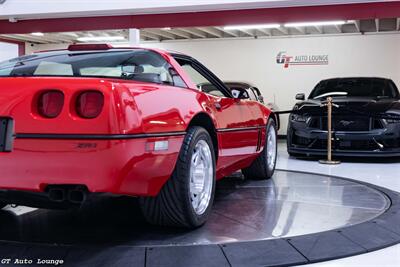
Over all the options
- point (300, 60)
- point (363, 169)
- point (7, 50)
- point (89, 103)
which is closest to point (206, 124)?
point (89, 103)

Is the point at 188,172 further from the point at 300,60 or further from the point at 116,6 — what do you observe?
the point at 300,60

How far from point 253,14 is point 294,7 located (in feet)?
2.33

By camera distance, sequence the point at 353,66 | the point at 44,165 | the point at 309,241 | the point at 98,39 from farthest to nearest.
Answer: the point at 98,39 < the point at 353,66 < the point at 309,241 < the point at 44,165

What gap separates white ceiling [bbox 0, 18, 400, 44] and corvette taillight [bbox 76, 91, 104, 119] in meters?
8.63

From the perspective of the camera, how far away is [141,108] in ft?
7.42

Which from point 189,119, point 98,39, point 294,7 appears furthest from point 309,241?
point 98,39

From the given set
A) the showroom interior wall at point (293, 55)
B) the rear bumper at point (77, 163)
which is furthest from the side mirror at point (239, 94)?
the showroom interior wall at point (293, 55)

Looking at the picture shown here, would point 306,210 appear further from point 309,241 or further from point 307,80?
point 307,80

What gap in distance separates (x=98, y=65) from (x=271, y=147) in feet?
8.42

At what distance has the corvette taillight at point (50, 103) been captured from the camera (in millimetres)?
2213

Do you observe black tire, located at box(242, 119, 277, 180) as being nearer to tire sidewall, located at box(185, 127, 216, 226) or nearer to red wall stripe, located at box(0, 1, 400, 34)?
tire sidewall, located at box(185, 127, 216, 226)

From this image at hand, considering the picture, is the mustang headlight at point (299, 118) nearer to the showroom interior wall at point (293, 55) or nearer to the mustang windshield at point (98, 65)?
the mustang windshield at point (98, 65)

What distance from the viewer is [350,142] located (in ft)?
20.7

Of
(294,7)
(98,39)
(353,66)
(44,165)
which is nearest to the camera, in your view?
(44,165)
